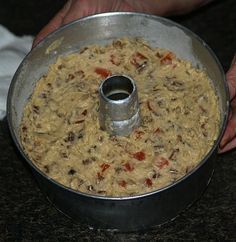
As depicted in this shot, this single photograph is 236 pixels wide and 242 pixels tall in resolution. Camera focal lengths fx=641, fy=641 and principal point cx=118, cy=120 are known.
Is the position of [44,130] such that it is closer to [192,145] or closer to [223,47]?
[192,145]

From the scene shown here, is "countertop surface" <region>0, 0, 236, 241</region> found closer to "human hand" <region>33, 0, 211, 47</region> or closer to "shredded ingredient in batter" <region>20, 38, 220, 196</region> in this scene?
"shredded ingredient in batter" <region>20, 38, 220, 196</region>

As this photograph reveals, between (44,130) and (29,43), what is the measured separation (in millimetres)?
455

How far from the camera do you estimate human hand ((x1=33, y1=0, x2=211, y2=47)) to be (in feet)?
5.19

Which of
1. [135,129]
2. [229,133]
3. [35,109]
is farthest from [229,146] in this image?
[35,109]

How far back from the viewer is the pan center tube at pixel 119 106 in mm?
1309

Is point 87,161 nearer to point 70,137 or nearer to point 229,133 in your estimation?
point 70,137

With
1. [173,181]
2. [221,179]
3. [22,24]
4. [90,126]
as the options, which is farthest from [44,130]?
[22,24]

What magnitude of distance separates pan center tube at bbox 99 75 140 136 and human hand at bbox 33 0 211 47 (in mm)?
243

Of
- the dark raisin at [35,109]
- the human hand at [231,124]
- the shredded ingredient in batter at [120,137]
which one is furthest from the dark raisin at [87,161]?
the human hand at [231,124]

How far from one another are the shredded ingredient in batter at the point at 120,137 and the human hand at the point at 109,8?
11 cm

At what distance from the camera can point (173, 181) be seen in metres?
1.30

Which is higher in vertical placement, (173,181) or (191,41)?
(191,41)

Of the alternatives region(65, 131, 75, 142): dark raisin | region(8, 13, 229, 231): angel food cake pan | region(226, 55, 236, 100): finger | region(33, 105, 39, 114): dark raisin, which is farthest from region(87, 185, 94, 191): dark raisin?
region(226, 55, 236, 100): finger

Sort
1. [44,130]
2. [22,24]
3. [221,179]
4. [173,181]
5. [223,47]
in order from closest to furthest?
1. [173,181]
2. [44,130]
3. [221,179]
4. [223,47]
5. [22,24]
